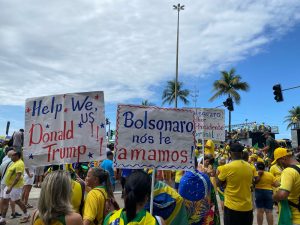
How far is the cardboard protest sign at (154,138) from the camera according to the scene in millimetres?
4062

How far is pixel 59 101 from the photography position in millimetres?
Answer: 4641

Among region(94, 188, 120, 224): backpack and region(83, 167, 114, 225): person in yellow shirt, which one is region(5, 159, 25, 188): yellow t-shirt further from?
region(94, 188, 120, 224): backpack

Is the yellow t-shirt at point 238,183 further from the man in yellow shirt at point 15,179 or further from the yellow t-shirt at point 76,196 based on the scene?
the man in yellow shirt at point 15,179

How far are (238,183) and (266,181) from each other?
268 centimetres

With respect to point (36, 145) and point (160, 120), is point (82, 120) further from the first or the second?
point (160, 120)

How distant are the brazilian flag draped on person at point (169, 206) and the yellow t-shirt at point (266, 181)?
16.6 ft

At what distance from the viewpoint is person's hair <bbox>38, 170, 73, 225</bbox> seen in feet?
9.27

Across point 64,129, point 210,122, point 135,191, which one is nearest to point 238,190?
point 64,129

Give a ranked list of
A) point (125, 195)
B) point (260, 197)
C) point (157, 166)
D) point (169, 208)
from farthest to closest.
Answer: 1. point (260, 197)
2. point (157, 166)
3. point (169, 208)
4. point (125, 195)

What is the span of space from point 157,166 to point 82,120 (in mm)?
1204

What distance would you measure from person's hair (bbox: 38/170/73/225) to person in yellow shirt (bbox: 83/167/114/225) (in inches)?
34.6

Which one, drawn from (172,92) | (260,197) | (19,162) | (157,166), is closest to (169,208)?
(157,166)

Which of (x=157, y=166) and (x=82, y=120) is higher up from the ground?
(x=82, y=120)

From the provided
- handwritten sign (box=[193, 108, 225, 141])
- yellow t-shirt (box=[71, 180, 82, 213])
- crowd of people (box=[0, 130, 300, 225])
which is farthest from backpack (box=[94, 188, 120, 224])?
handwritten sign (box=[193, 108, 225, 141])
